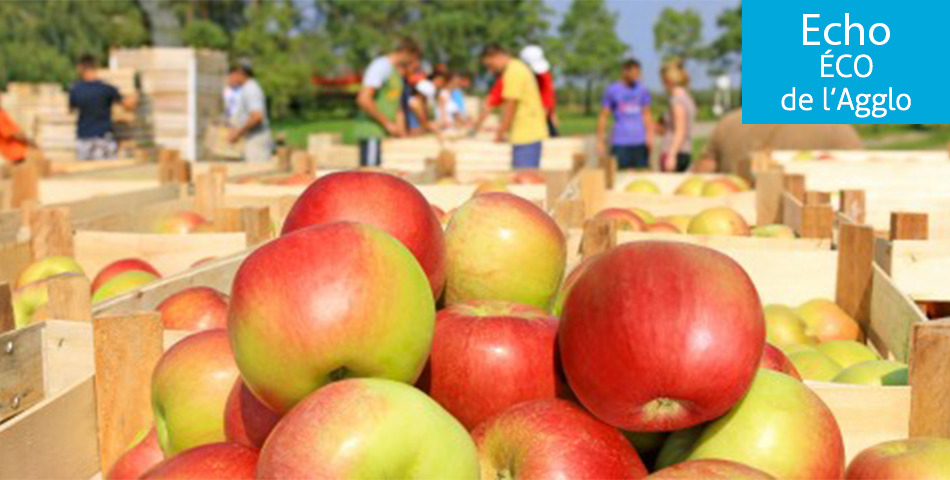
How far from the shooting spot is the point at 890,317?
343 centimetres

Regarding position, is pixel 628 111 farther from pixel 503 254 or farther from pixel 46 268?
pixel 503 254

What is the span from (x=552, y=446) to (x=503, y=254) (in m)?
0.79

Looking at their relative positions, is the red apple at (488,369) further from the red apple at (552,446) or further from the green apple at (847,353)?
the green apple at (847,353)

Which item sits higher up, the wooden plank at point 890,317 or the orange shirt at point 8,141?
the orange shirt at point 8,141

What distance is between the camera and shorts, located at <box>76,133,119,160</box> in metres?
11.7

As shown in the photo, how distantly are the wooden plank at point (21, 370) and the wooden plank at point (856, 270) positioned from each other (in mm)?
2625

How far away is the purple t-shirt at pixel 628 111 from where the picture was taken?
11.7 meters

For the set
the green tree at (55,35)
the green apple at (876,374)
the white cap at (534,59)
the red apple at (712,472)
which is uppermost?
the green tree at (55,35)

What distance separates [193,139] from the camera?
14.6 meters

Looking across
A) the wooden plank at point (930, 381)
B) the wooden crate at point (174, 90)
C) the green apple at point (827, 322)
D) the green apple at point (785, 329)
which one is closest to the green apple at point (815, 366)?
the green apple at point (785, 329)

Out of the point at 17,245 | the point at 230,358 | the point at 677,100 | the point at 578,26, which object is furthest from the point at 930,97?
the point at 578,26

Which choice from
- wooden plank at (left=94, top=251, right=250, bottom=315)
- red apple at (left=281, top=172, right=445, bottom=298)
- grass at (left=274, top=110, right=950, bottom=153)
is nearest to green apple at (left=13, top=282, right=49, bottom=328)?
wooden plank at (left=94, top=251, right=250, bottom=315)

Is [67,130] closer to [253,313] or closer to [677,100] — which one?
[677,100]

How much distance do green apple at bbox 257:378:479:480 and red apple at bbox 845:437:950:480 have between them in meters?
0.76
